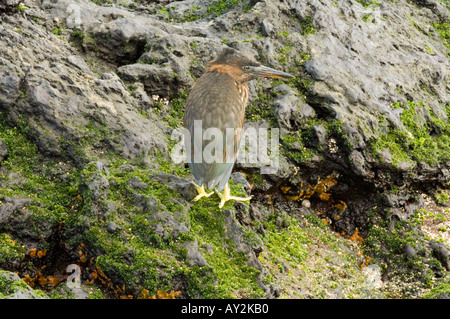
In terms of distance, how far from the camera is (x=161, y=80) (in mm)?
5922

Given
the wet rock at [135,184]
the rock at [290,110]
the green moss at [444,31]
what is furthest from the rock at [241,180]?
the green moss at [444,31]

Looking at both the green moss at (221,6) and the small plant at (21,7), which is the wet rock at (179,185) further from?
the green moss at (221,6)

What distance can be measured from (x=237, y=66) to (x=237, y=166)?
1.15m

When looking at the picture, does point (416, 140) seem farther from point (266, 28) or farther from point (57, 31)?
point (57, 31)

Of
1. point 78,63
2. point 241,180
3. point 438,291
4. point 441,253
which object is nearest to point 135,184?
point 241,180

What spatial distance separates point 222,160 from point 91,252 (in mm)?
1432

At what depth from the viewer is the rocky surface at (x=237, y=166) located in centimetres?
414

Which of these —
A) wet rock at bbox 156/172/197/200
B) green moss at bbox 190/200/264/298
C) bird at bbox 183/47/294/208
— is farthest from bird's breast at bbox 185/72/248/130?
green moss at bbox 190/200/264/298

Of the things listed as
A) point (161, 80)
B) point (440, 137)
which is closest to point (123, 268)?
point (161, 80)

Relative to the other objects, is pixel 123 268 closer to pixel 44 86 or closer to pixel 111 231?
pixel 111 231

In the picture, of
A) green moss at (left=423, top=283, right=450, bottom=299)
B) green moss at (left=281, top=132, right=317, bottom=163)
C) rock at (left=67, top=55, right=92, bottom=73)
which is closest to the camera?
green moss at (left=423, top=283, right=450, bottom=299)

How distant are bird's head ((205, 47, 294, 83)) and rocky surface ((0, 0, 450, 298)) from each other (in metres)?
0.76

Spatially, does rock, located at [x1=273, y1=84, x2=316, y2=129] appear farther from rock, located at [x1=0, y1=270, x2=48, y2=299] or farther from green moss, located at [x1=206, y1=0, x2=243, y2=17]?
rock, located at [x1=0, y1=270, x2=48, y2=299]

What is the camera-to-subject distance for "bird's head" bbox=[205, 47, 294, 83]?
526cm
